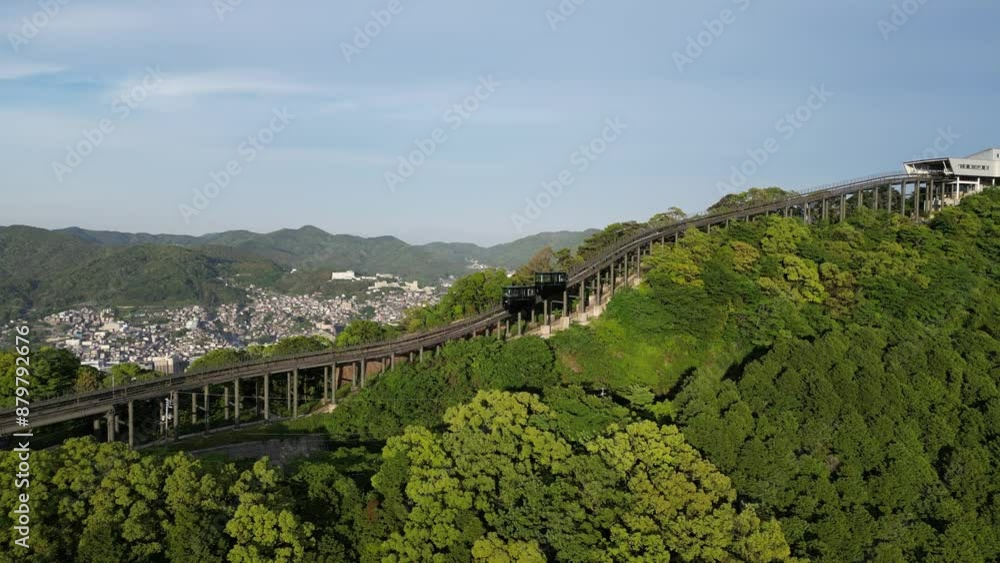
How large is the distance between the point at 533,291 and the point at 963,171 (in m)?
48.4

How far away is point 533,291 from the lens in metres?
43.2

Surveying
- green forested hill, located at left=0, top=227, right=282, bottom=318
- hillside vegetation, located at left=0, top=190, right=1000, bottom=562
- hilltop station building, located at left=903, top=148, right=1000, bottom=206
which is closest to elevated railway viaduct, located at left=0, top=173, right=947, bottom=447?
hillside vegetation, located at left=0, top=190, right=1000, bottom=562

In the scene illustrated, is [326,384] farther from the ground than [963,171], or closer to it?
closer to it

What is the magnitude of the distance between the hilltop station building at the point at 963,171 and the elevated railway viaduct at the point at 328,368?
6.16 m

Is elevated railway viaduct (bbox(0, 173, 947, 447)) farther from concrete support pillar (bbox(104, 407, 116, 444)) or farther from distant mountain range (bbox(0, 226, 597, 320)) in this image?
distant mountain range (bbox(0, 226, 597, 320))

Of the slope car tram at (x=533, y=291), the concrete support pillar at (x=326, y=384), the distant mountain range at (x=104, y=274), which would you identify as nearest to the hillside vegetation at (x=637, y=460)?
the concrete support pillar at (x=326, y=384)

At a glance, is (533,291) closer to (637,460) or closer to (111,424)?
(637,460)

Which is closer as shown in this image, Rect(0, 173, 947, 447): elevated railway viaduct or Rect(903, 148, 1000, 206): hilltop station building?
Rect(0, 173, 947, 447): elevated railway viaduct

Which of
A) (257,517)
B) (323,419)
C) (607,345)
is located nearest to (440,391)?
(323,419)

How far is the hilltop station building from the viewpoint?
68.9 metres

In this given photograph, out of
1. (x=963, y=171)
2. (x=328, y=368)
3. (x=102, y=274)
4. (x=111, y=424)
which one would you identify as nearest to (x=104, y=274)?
(x=102, y=274)

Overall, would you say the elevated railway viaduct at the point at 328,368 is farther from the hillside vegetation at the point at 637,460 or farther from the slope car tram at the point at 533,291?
the hillside vegetation at the point at 637,460

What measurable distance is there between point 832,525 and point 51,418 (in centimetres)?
2717

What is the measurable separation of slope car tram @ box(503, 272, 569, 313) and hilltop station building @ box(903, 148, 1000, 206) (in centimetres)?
4397
